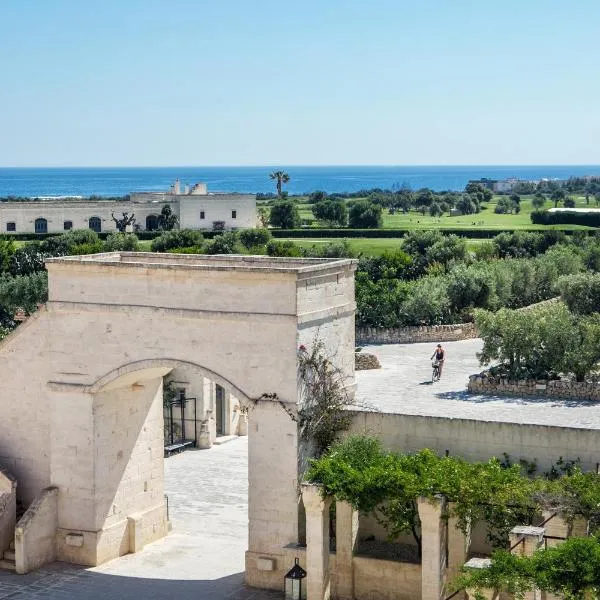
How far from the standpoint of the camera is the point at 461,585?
15836 mm

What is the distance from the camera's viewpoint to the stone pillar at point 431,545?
18.5 meters

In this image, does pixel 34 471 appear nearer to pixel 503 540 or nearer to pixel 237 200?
pixel 503 540

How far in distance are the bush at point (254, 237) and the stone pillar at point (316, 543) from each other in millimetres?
54683

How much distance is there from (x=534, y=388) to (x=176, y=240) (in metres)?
47.3

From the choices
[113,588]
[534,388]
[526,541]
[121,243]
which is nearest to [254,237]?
[121,243]

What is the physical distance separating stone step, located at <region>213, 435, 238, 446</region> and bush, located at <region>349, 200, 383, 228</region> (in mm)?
57675

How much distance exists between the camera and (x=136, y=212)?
9425 centimetres

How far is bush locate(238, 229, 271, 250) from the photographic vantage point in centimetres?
7425

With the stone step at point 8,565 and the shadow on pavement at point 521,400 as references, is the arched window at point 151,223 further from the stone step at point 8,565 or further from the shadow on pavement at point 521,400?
the stone step at point 8,565

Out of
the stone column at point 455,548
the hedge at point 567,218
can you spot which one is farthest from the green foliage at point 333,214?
the stone column at point 455,548

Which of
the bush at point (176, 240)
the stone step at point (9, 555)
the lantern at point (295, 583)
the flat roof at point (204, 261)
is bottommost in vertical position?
the stone step at point (9, 555)

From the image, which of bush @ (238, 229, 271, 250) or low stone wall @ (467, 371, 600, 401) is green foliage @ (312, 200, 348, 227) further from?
low stone wall @ (467, 371, 600, 401)

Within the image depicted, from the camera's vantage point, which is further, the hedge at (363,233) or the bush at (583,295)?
the hedge at (363,233)

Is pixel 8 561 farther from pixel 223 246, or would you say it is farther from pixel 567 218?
pixel 567 218
